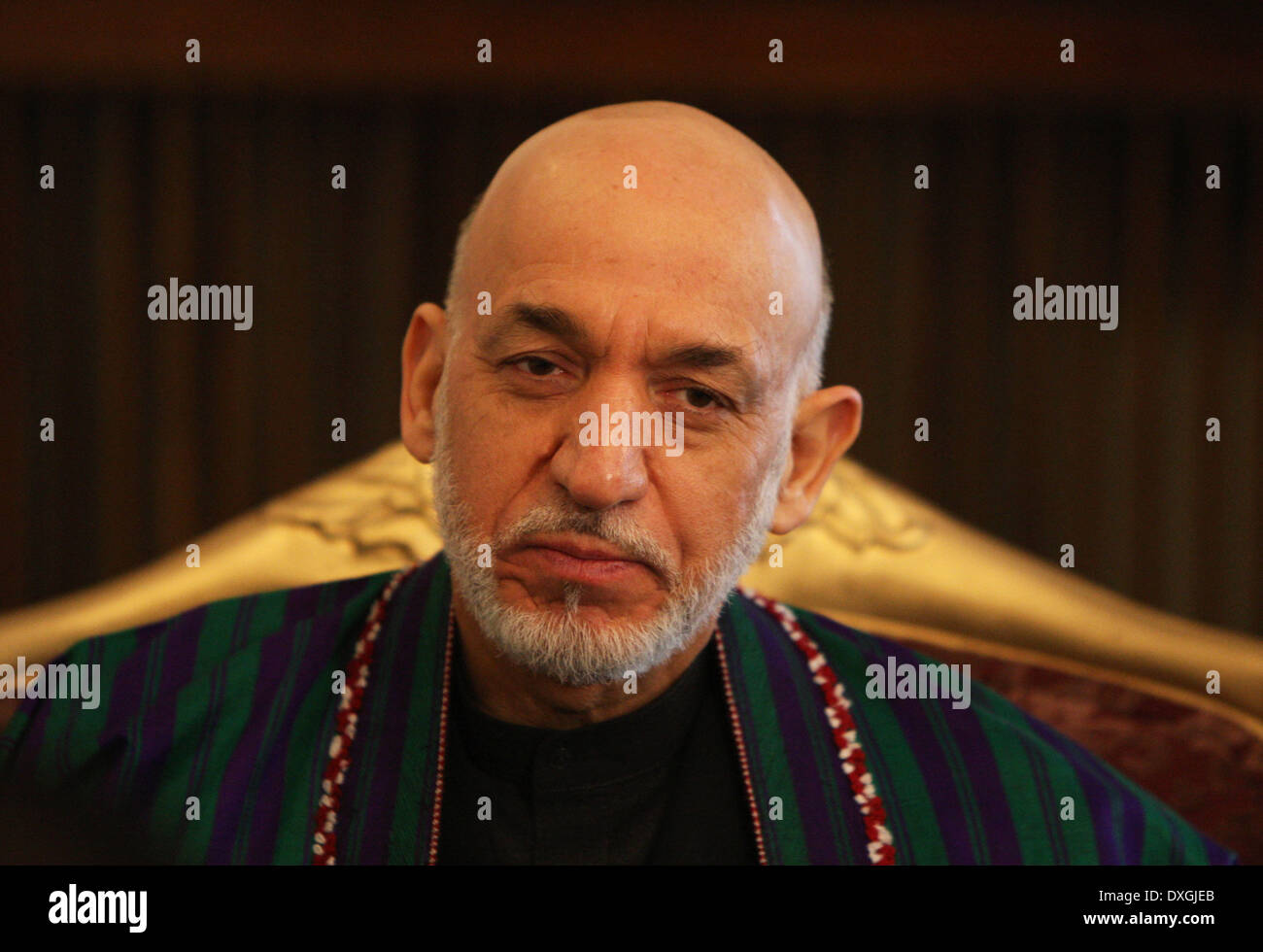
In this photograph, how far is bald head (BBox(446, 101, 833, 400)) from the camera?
114 centimetres

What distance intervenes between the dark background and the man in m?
1.37

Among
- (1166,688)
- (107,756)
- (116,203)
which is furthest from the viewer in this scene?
(116,203)

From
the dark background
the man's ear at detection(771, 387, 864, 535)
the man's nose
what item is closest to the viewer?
the man's nose

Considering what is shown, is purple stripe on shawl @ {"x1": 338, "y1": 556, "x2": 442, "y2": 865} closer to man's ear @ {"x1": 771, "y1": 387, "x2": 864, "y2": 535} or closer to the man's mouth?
the man's mouth

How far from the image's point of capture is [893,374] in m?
2.75

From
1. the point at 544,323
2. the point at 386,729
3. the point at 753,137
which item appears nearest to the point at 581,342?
the point at 544,323

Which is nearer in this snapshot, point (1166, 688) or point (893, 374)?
point (1166, 688)

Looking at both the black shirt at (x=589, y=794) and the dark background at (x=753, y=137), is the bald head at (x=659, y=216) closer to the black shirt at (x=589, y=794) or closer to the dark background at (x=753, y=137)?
the black shirt at (x=589, y=794)

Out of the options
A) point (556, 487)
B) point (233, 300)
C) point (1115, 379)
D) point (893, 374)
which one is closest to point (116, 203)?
point (233, 300)

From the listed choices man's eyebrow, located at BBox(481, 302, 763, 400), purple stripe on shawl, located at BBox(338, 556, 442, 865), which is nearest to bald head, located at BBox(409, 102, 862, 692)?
man's eyebrow, located at BBox(481, 302, 763, 400)

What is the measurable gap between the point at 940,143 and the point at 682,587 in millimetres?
1952

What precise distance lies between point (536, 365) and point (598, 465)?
14 cm

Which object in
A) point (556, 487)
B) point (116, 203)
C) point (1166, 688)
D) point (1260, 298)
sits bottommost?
point (1166, 688)

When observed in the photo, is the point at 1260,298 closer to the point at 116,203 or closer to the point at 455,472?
the point at 455,472
